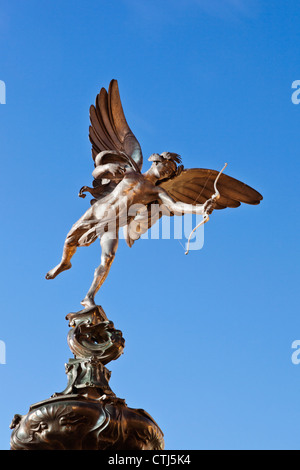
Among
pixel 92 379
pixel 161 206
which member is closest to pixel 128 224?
pixel 161 206

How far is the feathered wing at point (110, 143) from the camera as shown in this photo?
45.7 feet

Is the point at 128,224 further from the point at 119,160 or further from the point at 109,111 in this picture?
the point at 109,111

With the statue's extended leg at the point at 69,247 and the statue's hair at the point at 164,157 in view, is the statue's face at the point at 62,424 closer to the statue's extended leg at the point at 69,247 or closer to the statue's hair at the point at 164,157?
the statue's extended leg at the point at 69,247

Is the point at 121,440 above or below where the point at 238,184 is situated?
below

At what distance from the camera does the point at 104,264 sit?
13.1 m

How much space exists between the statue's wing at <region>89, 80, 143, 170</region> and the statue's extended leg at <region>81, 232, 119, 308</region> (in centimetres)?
159

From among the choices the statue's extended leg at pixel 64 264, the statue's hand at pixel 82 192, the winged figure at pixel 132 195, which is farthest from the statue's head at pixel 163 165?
the statue's extended leg at pixel 64 264

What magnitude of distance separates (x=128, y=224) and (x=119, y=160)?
1.07m

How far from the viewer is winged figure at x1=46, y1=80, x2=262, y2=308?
44.1ft

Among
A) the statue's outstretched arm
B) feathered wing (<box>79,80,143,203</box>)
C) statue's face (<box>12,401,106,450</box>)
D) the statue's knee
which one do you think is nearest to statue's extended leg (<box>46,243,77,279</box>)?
the statue's knee

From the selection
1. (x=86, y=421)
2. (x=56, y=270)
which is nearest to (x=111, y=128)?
(x=56, y=270)

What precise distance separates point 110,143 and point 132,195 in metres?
1.50

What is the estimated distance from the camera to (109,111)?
15.0m
